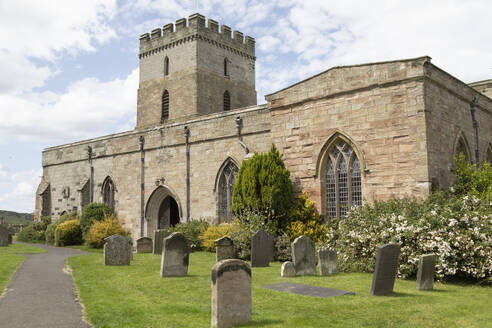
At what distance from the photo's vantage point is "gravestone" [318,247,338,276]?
11961 mm

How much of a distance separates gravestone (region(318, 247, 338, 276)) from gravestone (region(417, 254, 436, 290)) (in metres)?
2.58

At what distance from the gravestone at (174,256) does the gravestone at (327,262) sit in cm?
358

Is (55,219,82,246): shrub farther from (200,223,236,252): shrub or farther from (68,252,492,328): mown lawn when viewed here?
(68,252,492,328): mown lawn

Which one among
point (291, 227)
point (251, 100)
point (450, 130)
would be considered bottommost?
point (291, 227)

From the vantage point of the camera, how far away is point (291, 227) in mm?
16375

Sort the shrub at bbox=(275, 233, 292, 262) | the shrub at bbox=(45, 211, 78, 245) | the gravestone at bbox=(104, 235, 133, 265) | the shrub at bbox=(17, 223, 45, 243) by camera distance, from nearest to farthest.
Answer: the gravestone at bbox=(104, 235, 133, 265) < the shrub at bbox=(275, 233, 292, 262) < the shrub at bbox=(45, 211, 78, 245) < the shrub at bbox=(17, 223, 45, 243)

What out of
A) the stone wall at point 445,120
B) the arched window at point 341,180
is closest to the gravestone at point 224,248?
the arched window at point 341,180

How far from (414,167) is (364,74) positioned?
Result: 3.67 metres

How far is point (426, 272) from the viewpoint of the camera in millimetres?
9945

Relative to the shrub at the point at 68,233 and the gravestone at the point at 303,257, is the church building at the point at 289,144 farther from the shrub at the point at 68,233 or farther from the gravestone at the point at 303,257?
the gravestone at the point at 303,257

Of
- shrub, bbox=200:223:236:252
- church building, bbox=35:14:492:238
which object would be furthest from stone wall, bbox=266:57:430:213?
shrub, bbox=200:223:236:252

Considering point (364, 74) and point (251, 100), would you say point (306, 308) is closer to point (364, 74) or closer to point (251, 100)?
point (364, 74)

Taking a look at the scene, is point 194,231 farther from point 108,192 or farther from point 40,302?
point 40,302

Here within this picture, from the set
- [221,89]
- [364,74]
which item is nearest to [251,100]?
[221,89]
